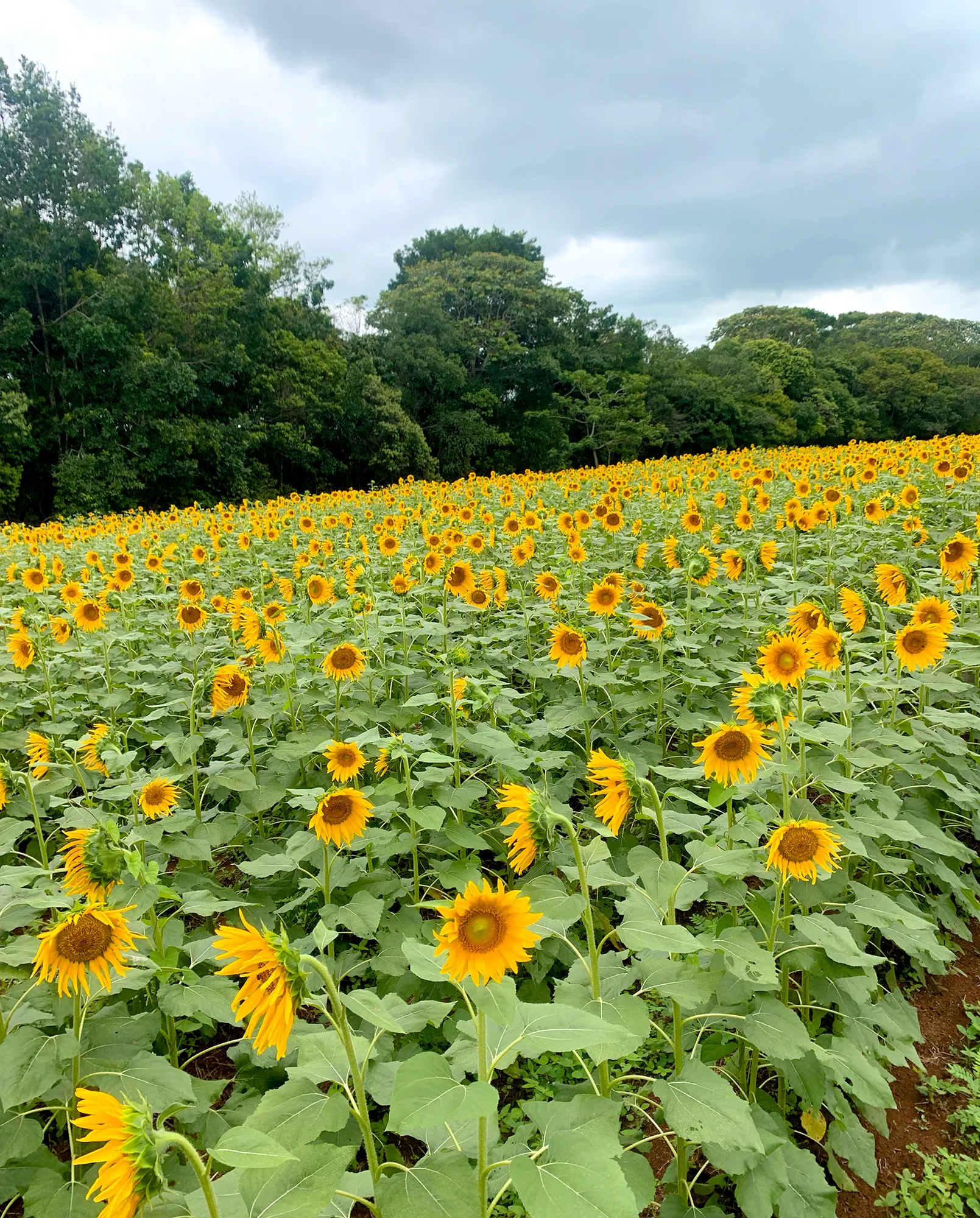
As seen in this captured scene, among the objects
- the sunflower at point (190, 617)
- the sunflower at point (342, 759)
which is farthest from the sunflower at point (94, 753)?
the sunflower at point (190, 617)

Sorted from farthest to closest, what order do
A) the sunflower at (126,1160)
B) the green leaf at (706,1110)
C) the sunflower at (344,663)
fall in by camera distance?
the sunflower at (344,663) → the green leaf at (706,1110) → the sunflower at (126,1160)

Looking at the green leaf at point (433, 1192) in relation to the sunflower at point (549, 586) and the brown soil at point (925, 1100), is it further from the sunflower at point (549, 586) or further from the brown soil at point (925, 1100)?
the sunflower at point (549, 586)

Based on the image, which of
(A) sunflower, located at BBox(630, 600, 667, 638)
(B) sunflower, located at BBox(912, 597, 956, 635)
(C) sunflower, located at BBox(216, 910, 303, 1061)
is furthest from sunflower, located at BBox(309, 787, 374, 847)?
(B) sunflower, located at BBox(912, 597, 956, 635)

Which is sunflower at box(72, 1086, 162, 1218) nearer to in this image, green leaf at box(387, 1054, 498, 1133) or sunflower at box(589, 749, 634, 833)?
green leaf at box(387, 1054, 498, 1133)

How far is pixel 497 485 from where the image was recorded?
12281 millimetres

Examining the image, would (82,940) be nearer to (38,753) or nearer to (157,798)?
(157,798)

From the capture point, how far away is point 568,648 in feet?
9.66

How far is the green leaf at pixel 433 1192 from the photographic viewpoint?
1014mm

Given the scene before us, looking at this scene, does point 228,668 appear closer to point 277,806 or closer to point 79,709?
point 277,806

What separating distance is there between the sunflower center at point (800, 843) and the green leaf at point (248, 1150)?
1.23 metres

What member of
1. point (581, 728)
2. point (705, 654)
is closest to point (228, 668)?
point (581, 728)

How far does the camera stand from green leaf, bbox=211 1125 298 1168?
903 mm

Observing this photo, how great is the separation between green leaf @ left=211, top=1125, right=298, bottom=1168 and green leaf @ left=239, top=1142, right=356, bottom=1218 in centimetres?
4

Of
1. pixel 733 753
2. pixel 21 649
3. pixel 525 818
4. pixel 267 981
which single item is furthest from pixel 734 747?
pixel 21 649
